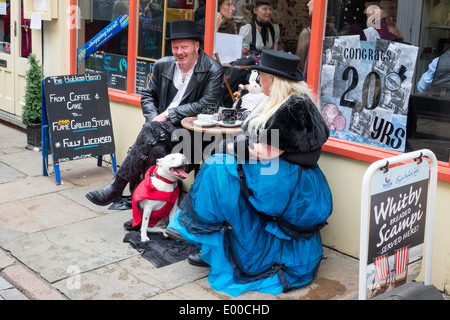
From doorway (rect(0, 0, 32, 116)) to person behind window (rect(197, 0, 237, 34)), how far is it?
12.6 ft

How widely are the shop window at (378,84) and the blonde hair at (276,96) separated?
30.6 inches

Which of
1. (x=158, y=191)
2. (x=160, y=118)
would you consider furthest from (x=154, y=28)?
(x=158, y=191)

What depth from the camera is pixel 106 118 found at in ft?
21.6

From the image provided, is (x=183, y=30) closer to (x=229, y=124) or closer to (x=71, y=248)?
(x=229, y=124)

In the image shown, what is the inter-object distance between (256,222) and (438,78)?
1.74 m

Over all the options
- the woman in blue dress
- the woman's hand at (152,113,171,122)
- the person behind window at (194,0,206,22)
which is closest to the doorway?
the person behind window at (194,0,206,22)

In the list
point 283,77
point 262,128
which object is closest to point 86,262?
point 262,128

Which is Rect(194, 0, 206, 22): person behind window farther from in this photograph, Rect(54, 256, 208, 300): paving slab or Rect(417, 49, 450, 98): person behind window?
Rect(54, 256, 208, 300): paving slab

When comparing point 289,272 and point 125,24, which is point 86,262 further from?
point 125,24

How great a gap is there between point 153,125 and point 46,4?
135 inches

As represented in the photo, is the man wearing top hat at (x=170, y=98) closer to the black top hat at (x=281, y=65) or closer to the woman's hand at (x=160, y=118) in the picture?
the woman's hand at (x=160, y=118)

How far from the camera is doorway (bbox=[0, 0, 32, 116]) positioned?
8.59 m

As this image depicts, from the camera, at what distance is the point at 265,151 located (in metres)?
4.06

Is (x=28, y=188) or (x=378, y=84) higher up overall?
(x=378, y=84)
